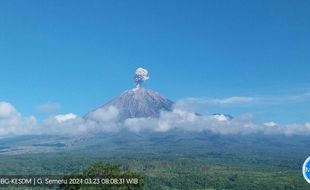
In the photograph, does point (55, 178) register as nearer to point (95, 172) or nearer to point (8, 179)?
point (8, 179)

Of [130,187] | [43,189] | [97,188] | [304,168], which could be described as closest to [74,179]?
[97,188]

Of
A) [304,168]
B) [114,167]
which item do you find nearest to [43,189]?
[114,167]

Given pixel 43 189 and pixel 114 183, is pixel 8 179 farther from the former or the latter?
pixel 43 189

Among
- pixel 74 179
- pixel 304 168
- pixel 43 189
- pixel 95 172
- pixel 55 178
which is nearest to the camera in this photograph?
pixel 304 168

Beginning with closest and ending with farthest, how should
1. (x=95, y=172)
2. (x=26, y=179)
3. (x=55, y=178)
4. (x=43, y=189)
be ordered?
(x=26, y=179), (x=55, y=178), (x=95, y=172), (x=43, y=189)

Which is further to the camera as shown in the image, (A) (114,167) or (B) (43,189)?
(B) (43,189)

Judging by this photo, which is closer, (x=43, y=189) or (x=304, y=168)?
(x=304, y=168)

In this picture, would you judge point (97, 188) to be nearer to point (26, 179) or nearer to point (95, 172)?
point (95, 172)

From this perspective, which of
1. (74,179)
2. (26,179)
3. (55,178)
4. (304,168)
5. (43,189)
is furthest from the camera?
(43,189)

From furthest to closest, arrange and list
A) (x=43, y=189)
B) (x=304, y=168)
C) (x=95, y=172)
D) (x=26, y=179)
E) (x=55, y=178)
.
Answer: (x=43, y=189)
(x=95, y=172)
(x=55, y=178)
(x=26, y=179)
(x=304, y=168)
